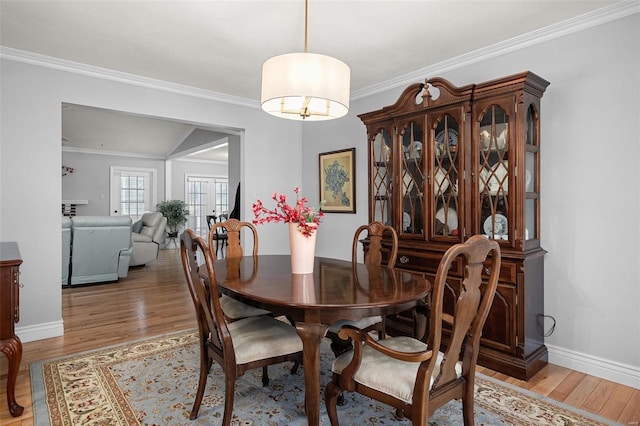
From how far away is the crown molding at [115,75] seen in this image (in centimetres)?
312

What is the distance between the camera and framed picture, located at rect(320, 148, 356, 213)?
429 cm

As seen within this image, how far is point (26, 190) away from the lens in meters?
3.17

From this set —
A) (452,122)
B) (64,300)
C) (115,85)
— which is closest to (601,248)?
(452,122)

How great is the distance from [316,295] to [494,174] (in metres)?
1.66

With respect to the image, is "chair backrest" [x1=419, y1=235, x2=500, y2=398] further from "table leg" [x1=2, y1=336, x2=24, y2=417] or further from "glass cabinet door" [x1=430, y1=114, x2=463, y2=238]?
"table leg" [x1=2, y1=336, x2=24, y2=417]

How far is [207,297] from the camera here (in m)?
1.85

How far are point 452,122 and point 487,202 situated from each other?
67 centimetres

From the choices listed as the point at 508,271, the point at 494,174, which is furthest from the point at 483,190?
the point at 508,271

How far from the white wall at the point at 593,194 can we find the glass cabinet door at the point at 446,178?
61cm

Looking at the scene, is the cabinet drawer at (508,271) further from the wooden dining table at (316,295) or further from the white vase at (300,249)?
the white vase at (300,249)

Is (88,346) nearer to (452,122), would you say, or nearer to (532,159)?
(452,122)

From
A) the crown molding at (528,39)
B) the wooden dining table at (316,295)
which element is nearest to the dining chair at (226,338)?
the wooden dining table at (316,295)

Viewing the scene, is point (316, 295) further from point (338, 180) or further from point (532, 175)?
point (338, 180)

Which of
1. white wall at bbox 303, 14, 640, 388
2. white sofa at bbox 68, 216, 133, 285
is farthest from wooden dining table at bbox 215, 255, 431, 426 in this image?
white sofa at bbox 68, 216, 133, 285
